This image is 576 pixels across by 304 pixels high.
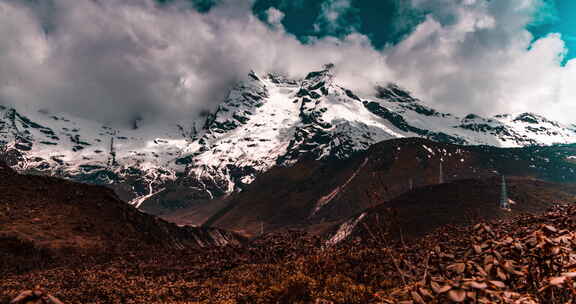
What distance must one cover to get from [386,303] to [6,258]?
14244 cm

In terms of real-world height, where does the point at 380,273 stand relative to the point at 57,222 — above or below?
below

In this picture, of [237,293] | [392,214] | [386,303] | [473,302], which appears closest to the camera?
[473,302]

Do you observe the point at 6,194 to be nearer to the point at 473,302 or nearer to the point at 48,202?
the point at 48,202

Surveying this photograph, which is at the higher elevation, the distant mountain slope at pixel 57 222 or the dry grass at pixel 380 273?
the distant mountain slope at pixel 57 222

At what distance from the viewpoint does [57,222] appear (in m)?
160

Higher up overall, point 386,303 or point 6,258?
point 6,258

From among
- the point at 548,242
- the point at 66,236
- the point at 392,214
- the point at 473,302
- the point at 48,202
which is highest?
the point at 48,202

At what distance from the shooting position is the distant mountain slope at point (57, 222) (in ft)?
459

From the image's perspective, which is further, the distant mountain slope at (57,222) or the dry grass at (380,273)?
the distant mountain slope at (57,222)

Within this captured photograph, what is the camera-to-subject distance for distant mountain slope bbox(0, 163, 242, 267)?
5507 inches

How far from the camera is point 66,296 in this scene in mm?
65062

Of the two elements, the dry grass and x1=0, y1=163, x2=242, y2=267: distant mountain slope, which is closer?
the dry grass

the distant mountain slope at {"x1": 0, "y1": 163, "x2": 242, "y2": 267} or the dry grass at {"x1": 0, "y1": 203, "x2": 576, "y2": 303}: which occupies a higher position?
the distant mountain slope at {"x1": 0, "y1": 163, "x2": 242, "y2": 267}

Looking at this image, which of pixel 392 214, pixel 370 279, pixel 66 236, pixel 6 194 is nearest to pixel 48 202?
pixel 6 194
